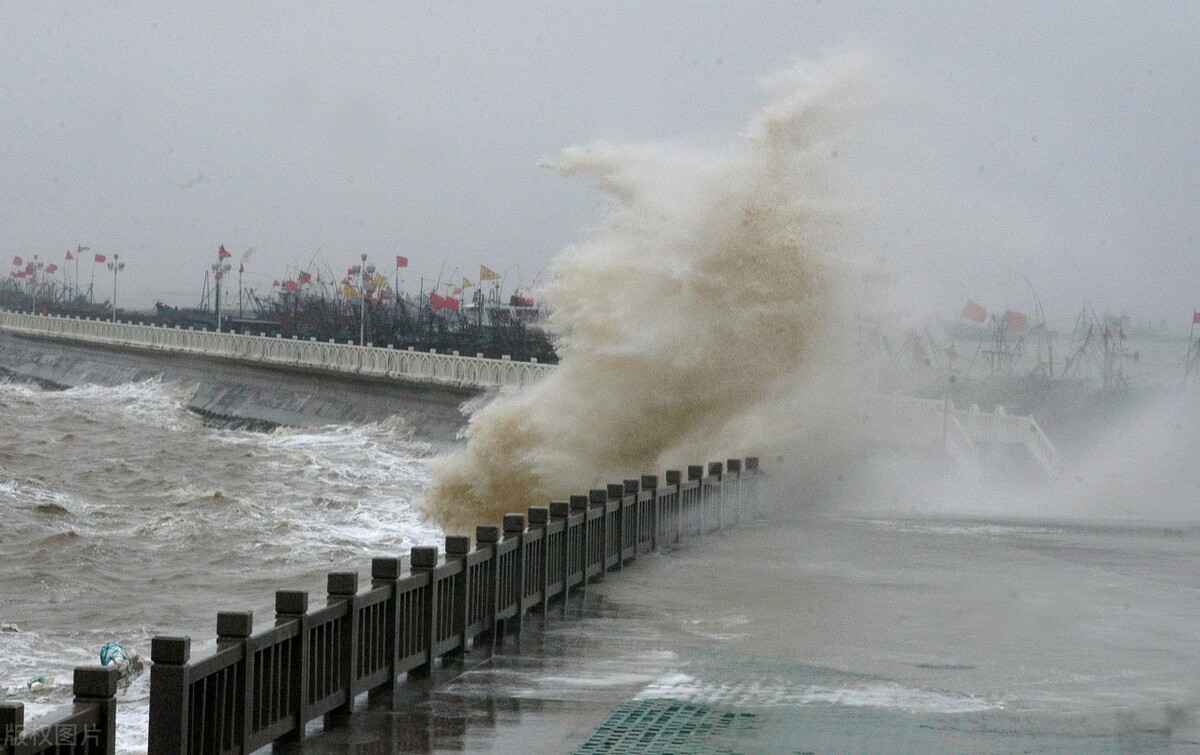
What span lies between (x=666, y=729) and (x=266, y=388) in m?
64.1

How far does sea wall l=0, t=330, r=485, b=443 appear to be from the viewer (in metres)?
54.8

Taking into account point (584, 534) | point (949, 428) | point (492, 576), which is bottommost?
point (492, 576)

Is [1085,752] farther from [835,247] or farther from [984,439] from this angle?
[984,439]

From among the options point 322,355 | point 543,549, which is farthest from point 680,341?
point 322,355

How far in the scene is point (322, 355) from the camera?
68.5 m

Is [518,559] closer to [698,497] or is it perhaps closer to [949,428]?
[698,497]

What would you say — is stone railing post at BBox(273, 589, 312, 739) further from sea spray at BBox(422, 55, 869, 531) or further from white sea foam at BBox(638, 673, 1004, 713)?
sea spray at BBox(422, 55, 869, 531)

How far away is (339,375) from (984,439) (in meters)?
37.1

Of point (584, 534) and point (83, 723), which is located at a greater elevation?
point (584, 534)

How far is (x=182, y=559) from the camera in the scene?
1000 inches

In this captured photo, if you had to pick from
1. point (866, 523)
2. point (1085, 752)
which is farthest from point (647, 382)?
point (1085, 752)

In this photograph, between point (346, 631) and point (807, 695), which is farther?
point (807, 695)

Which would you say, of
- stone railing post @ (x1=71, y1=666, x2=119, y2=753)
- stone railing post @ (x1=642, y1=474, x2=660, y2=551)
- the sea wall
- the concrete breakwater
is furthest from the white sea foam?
the sea wall

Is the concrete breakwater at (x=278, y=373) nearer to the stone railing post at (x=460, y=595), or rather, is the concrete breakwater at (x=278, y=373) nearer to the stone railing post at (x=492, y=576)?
the stone railing post at (x=492, y=576)
